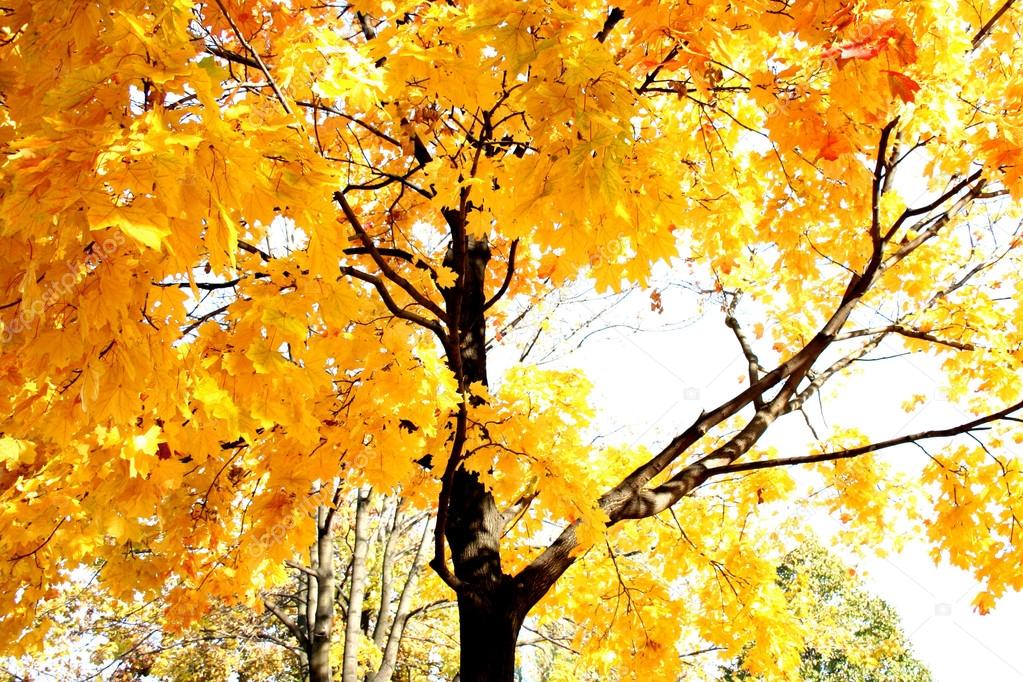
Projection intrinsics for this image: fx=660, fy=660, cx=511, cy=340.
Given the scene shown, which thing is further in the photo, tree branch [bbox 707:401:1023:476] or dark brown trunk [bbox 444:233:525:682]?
tree branch [bbox 707:401:1023:476]

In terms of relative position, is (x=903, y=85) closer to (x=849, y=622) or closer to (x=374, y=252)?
(x=374, y=252)

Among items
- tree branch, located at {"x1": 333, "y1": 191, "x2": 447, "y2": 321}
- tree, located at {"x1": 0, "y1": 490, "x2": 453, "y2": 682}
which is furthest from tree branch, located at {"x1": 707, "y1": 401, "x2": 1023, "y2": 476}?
tree, located at {"x1": 0, "y1": 490, "x2": 453, "y2": 682}

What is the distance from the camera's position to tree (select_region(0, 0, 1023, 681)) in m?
1.61

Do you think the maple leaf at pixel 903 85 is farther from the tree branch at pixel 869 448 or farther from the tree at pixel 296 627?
the tree at pixel 296 627

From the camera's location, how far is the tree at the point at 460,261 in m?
1.61

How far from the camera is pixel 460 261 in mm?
2902

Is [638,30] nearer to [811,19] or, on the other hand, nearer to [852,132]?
[811,19]

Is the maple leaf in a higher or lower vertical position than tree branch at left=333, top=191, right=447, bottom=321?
lower

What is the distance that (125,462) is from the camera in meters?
2.78

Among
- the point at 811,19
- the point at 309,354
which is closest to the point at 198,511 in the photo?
the point at 309,354

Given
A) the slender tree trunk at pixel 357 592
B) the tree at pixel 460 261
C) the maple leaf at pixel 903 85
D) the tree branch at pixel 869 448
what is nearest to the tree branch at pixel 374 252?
the tree at pixel 460 261

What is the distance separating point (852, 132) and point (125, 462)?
10.9 feet

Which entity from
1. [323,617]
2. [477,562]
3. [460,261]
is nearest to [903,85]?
[460,261]

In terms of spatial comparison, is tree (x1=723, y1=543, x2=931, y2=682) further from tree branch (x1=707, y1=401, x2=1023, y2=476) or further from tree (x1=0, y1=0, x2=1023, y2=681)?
tree branch (x1=707, y1=401, x2=1023, y2=476)
